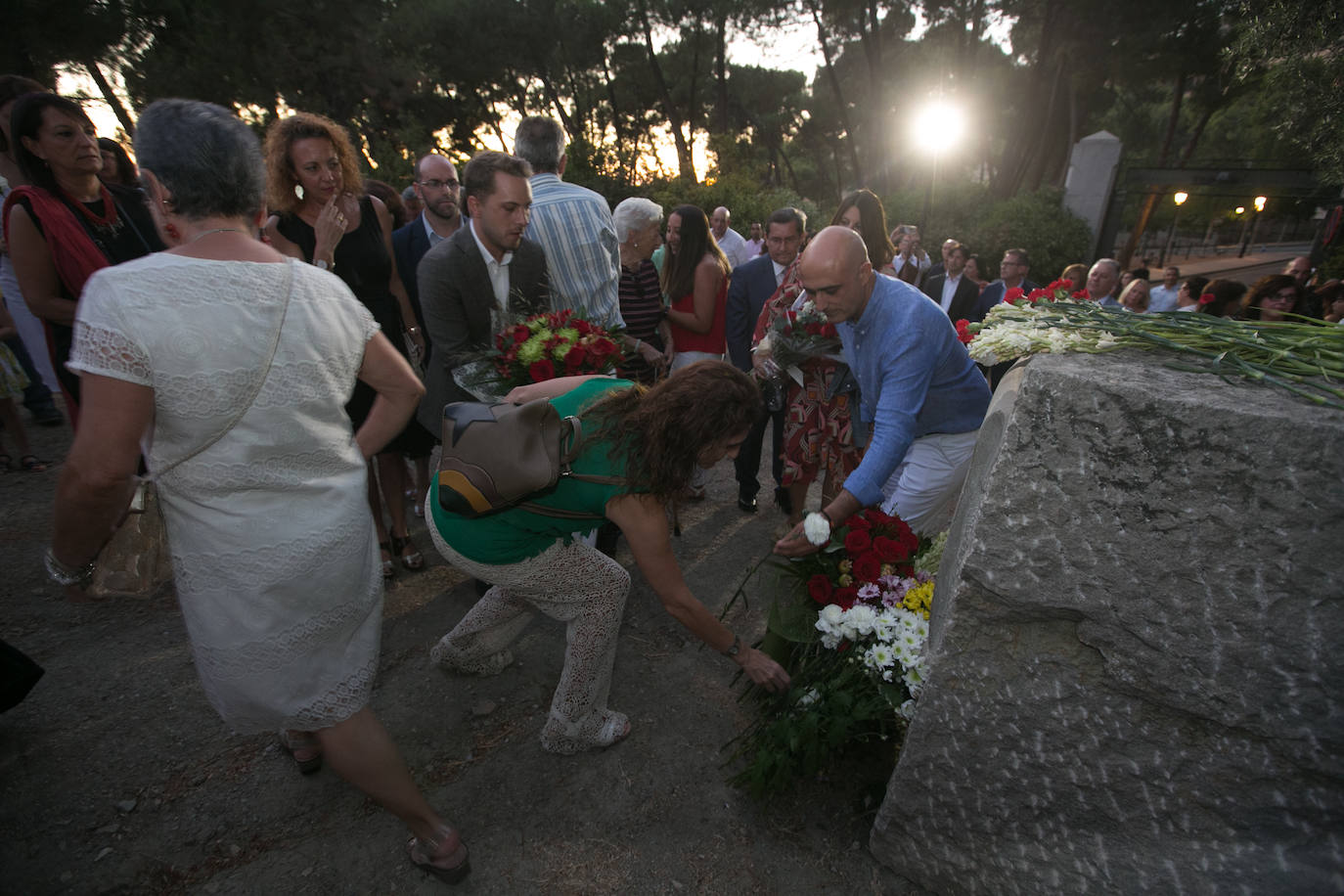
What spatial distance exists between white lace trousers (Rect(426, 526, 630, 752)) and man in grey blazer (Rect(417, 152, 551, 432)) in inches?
46.9

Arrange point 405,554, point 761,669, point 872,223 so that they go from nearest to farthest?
1. point 761,669
2. point 405,554
3. point 872,223

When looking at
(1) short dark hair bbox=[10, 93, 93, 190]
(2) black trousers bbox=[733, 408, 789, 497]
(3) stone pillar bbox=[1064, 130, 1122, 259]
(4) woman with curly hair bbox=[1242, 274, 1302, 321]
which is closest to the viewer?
(1) short dark hair bbox=[10, 93, 93, 190]

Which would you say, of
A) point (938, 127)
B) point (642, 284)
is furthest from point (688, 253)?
point (938, 127)

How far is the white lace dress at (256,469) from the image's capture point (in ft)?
4.50

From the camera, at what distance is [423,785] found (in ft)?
8.18

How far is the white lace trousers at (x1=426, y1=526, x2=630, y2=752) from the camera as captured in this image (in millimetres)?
2307

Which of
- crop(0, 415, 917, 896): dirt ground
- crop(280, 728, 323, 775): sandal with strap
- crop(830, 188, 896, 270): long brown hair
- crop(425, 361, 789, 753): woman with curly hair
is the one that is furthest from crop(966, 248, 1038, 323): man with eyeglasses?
crop(280, 728, 323, 775): sandal with strap

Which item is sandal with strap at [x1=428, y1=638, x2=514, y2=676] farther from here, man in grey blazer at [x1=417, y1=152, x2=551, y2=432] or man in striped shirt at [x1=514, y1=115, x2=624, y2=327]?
man in striped shirt at [x1=514, y1=115, x2=624, y2=327]

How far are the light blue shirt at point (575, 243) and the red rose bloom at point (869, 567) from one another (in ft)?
6.00

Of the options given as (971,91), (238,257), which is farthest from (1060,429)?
(971,91)

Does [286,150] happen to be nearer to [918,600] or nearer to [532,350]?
[532,350]

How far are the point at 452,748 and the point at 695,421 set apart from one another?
185cm

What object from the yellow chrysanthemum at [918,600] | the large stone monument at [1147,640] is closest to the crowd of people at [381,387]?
the yellow chrysanthemum at [918,600]

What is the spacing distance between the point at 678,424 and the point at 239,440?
3.74 ft
